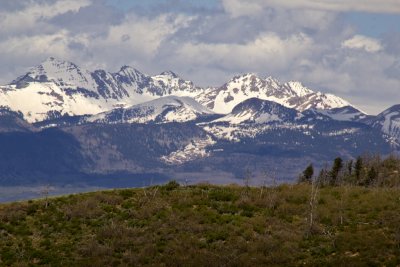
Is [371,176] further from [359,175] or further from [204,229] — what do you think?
[204,229]

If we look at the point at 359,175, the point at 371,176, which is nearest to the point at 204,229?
the point at 371,176

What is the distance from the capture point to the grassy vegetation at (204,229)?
61.2 meters

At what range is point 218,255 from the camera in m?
61.4

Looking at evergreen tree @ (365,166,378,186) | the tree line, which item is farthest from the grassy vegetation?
evergreen tree @ (365,166,378,186)

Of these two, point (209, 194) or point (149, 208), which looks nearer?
point (149, 208)

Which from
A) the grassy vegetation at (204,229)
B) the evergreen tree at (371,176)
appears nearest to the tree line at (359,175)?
the evergreen tree at (371,176)

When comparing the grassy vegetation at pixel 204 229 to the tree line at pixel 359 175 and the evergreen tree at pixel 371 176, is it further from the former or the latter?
the evergreen tree at pixel 371 176

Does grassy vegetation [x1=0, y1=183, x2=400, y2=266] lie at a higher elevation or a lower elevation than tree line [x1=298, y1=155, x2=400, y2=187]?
lower

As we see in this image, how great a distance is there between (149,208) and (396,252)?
25.6 metres

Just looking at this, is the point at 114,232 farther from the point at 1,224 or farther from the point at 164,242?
the point at 1,224

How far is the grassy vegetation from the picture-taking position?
61.2 meters

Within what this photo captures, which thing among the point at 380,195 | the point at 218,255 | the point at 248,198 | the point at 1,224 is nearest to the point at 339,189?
the point at 380,195

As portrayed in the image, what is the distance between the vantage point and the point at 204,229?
226ft

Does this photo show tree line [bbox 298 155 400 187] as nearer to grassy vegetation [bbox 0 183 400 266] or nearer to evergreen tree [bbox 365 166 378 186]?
evergreen tree [bbox 365 166 378 186]
